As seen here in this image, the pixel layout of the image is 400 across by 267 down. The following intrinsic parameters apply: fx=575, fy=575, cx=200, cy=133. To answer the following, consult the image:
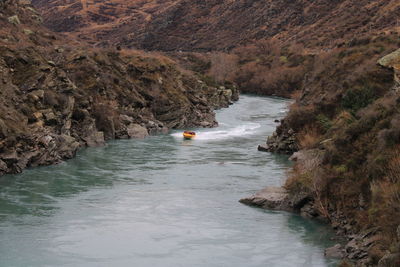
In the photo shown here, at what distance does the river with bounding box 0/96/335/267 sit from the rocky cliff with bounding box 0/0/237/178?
3179 mm

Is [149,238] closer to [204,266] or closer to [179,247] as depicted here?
[179,247]

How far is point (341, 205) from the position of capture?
28.9 meters

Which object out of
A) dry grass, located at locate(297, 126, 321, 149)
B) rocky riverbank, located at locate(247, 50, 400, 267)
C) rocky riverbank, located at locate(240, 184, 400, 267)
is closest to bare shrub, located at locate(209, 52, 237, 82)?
dry grass, located at locate(297, 126, 321, 149)

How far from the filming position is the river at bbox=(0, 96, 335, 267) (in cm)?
2509

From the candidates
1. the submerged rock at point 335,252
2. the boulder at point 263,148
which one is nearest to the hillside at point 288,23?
the boulder at point 263,148

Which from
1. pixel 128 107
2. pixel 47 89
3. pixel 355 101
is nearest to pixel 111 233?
pixel 355 101

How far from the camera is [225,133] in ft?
223

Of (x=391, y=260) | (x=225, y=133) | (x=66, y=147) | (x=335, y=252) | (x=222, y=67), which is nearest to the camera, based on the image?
(x=391, y=260)

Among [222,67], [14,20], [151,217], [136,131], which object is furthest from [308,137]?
[222,67]

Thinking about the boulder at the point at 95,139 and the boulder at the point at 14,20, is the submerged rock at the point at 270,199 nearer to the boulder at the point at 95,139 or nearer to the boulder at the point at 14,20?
the boulder at the point at 95,139

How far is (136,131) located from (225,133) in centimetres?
1089

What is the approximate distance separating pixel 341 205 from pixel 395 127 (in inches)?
188

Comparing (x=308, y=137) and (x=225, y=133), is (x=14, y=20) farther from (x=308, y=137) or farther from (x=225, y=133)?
(x=308, y=137)

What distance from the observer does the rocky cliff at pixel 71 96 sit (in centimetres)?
4619
